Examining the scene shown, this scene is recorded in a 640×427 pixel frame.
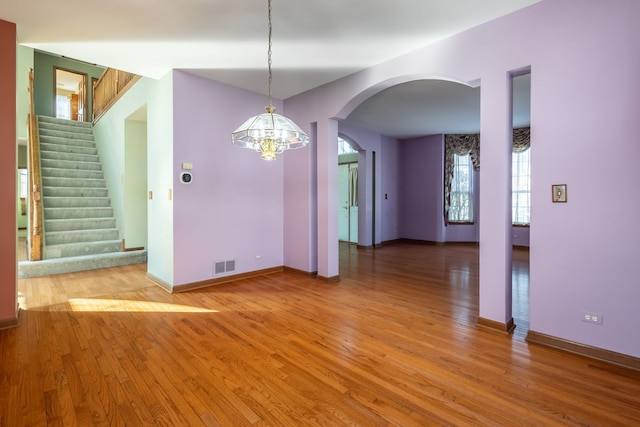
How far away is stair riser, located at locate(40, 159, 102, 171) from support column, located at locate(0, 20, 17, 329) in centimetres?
441

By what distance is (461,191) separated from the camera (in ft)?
29.0

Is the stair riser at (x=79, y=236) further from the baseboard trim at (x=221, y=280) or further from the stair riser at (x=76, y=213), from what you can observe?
the baseboard trim at (x=221, y=280)

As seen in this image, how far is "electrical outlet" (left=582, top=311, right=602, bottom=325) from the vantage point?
96.2 inches

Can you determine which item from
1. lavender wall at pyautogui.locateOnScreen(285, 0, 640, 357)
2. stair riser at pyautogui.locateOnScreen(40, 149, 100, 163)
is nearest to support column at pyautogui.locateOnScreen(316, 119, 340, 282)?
lavender wall at pyautogui.locateOnScreen(285, 0, 640, 357)

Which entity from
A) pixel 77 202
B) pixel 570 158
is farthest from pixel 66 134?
pixel 570 158

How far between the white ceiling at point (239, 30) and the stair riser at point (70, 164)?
4.13 meters

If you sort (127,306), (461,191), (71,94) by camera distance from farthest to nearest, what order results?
(71,94), (461,191), (127,306)

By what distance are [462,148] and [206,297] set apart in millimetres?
7679

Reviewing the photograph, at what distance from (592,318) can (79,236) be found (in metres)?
7.69

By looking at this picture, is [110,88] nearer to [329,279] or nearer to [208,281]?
[208,281]

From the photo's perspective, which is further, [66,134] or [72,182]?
[66,134]

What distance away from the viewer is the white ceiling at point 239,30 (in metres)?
2.78

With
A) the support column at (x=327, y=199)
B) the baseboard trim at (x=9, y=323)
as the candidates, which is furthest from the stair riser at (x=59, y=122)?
the support column at (x=327, y=199)

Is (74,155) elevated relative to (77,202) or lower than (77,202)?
elevated
